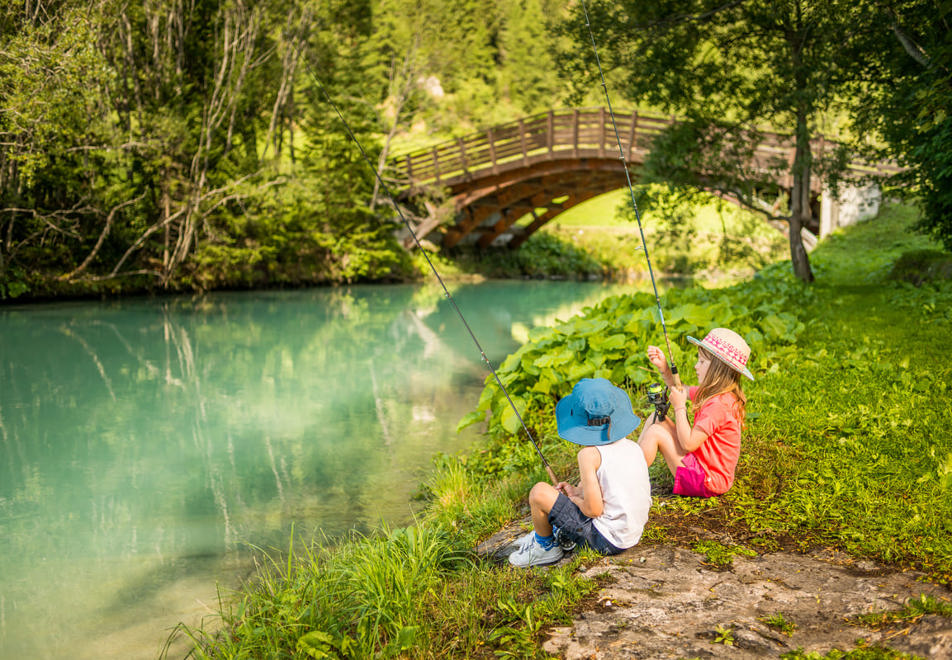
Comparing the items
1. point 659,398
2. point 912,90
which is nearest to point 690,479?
point 659,398

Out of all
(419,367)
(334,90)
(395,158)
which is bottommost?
(419,367)

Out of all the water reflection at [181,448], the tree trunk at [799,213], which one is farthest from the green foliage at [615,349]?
the tree trunk at [799,213]

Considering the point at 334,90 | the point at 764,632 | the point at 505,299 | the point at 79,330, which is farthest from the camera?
the point at 334,90

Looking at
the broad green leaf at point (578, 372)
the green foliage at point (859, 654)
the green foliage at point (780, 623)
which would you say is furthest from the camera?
the broad green leaf at point (578, 372)

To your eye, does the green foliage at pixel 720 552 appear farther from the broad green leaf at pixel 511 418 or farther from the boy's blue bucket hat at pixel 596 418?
the broad green leaf at pixel 511 418

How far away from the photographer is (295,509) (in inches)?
247

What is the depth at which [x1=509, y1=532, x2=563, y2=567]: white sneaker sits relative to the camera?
3676mm

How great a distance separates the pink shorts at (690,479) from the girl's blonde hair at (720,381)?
318 millimetres

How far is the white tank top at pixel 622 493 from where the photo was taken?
11.4 feet

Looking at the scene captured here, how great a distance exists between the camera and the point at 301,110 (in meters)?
25.5

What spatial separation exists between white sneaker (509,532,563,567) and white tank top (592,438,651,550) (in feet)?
0.78

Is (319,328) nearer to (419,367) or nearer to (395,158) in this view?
(419,367)

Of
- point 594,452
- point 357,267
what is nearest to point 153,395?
point 594,452

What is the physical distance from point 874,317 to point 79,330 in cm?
1357
